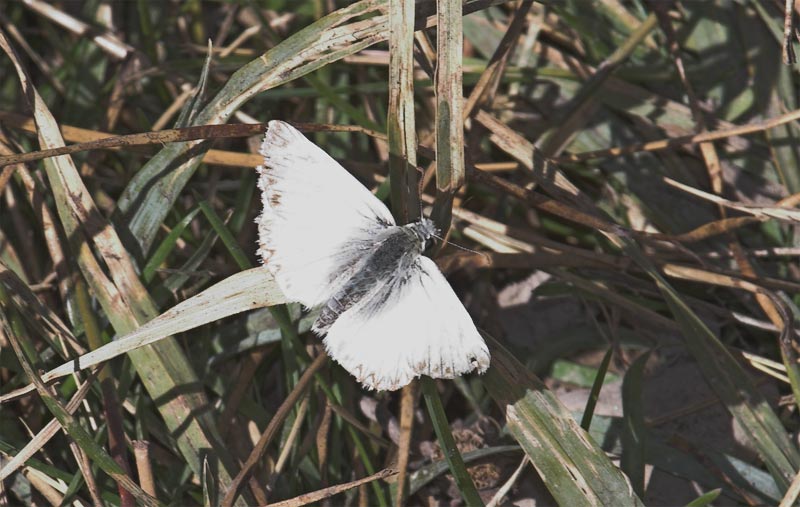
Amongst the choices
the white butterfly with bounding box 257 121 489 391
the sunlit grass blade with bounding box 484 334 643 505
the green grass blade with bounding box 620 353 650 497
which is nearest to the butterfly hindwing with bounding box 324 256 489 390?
the white butterfly with bounding box 257 121 489 391

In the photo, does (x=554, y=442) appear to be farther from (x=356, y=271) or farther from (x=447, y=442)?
(x=356, y=271)

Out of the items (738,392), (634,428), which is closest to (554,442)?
(634,428)

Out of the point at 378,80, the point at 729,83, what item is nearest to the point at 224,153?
the point at 378,80

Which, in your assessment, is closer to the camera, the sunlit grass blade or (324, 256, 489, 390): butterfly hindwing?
(324, 256, 489, 390): butterfly hindwing

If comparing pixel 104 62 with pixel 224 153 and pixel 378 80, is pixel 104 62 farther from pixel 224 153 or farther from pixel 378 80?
pixel 378 80

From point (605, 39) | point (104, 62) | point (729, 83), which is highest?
point (104, 62)

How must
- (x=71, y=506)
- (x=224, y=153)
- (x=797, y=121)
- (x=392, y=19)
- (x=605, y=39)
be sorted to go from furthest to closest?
(x=605, y=39) → (x=797, y=121) → (x=224, y=153) → (x=71, y=506) → (x=392, y=19)

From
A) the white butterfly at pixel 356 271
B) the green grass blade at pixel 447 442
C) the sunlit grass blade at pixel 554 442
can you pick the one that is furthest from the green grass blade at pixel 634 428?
the white butterfly at pixel 356 271

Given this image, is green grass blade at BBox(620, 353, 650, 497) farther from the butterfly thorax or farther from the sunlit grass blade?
the butterfly thorax
